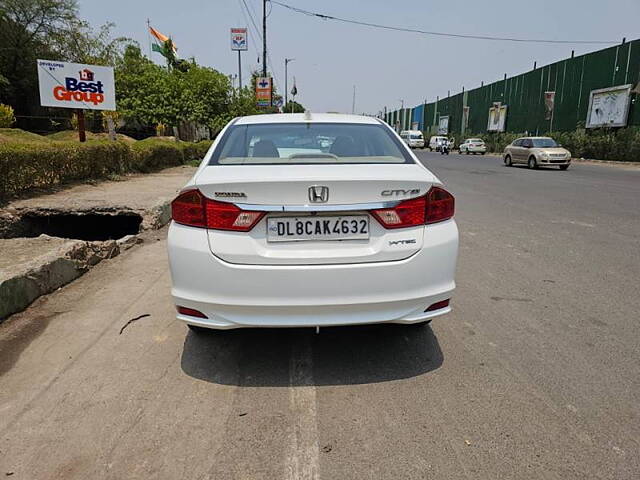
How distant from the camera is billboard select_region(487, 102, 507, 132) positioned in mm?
49500

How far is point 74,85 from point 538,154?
1890 cm

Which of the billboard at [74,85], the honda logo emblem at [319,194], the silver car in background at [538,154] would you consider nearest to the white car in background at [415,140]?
the silver car in background at [538,154]

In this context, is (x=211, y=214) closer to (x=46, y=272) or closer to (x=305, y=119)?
(x=305, y=119)

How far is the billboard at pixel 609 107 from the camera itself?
30.5 meters

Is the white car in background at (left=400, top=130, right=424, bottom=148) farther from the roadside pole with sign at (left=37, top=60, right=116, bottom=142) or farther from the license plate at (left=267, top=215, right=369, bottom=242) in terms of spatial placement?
the license plate at (left=267, top=215, right=369, bottom=242)

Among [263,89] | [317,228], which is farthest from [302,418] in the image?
[263,89]

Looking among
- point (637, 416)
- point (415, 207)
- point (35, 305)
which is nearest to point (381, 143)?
point (415, 207)

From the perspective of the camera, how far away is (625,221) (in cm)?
807

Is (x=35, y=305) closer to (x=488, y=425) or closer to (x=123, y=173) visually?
(x=488, y=425)

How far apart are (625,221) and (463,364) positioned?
6.58m

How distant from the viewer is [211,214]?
2.70 metres

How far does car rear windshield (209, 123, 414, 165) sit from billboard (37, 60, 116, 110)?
492 inches

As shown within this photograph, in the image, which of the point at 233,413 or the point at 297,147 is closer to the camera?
the point at 233,413

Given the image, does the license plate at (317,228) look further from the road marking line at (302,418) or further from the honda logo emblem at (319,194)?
the road marking line at (302,418)
